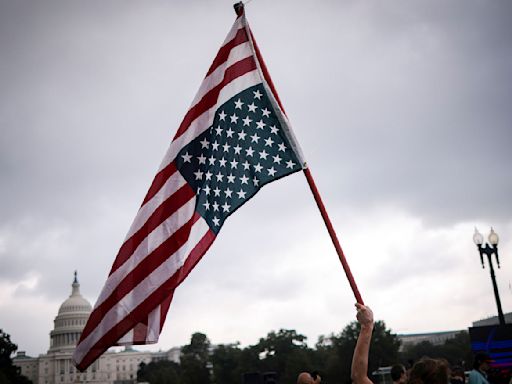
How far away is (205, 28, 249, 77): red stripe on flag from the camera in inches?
259

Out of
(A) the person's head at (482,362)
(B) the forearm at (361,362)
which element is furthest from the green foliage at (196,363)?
(B) the forearm at (361,362)

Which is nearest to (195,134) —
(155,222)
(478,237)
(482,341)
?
(155,222)

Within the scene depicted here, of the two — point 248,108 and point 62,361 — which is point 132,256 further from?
point 62,361

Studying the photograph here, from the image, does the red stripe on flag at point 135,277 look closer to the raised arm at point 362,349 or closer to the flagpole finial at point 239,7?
the raised arm at point 362,349

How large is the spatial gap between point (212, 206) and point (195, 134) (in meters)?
0.82

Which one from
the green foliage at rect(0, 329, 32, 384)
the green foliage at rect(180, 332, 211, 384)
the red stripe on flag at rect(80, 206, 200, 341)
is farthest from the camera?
the green foliage at rect(180, 332, 211, 384)

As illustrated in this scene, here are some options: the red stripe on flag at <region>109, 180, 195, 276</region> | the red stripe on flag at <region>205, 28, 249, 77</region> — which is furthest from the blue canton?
the red stripe on flag at <region>205, 28, 249, 77</region>

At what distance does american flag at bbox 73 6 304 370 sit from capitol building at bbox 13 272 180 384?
448 ft

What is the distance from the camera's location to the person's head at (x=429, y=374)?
11.7 feet

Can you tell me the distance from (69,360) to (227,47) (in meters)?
147

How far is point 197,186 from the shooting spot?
6273 millimetres

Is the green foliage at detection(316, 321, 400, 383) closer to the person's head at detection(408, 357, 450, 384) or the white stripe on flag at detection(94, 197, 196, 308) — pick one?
the white stripe on flag at detection(94, 197, 196, 308)

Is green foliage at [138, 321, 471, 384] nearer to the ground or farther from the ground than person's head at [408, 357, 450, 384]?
farther from the ground


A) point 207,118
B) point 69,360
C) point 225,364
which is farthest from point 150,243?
point 69,360
